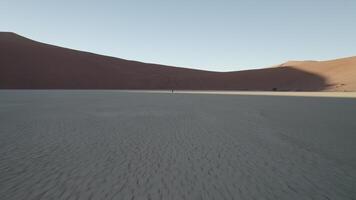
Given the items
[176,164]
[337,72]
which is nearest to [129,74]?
[337,72]

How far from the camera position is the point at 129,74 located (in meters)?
67.5

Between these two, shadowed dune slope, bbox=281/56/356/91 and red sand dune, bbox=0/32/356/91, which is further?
red sand dune, bbox=0/32/356/91

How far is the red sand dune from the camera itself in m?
53.2

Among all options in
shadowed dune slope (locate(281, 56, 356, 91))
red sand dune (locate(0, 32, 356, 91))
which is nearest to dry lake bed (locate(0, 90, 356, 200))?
shadowed dune slope (locate(281, 56, 356, 91))

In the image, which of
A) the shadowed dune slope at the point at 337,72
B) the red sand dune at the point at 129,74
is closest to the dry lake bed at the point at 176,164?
the shadowed dune slope at the point at 337,72

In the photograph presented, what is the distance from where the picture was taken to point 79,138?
6.03m

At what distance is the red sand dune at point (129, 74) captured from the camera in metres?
53.2

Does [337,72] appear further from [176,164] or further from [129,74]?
[176,164]

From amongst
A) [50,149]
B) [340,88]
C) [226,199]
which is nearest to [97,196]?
[226,199]

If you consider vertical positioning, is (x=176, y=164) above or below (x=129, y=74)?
below

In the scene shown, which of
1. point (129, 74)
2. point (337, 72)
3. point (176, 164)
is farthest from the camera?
point (129, 74)

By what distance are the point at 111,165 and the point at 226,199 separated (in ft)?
6.36

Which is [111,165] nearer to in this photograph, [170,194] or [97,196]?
[97,196]

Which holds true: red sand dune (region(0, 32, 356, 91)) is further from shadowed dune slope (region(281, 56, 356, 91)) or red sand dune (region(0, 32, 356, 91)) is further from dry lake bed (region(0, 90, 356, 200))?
dry lake bed (region(0, 90, 356, 200))
